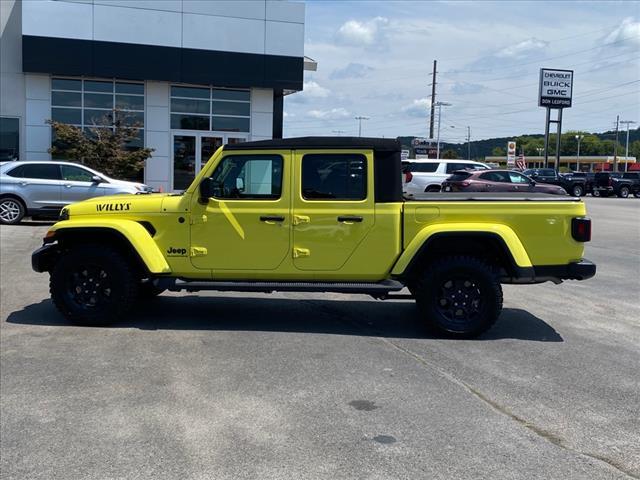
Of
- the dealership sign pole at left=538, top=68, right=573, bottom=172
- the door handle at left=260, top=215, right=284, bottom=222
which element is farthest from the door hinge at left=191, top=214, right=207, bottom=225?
the dealership sign pole at left=538, top=68, right=573, bottom=172

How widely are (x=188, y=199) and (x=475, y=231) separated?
3.00 metres

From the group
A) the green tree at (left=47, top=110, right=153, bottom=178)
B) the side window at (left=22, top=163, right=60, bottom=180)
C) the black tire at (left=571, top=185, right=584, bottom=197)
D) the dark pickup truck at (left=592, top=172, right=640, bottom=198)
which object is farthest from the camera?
the dark pickup truck at (left=592, top=172, right=640, bottom=198)

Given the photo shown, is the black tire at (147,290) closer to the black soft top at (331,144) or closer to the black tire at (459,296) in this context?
the black soft top at (331,144)

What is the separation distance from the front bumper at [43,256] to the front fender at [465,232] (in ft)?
12.3

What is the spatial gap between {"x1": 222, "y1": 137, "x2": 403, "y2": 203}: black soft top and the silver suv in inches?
407

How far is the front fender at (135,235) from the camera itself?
6836mm

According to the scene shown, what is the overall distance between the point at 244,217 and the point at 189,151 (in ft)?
59.0

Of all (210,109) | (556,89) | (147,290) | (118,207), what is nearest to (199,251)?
(118,207)

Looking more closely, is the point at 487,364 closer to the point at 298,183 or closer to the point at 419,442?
the point at 419,442

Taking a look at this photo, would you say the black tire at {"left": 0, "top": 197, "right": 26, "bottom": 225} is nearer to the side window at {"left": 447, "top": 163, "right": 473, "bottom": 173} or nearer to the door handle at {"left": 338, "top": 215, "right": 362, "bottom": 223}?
the door handle at {"left": 338, "top": 215, "right": 362, "bottom": 223}

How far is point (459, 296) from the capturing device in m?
6.77

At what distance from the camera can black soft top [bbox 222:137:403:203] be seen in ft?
22.3

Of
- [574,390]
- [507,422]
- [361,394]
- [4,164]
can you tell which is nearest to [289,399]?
[361,394]

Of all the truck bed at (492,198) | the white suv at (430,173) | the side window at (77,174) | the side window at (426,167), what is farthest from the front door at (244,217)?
the side window at (426,167)
